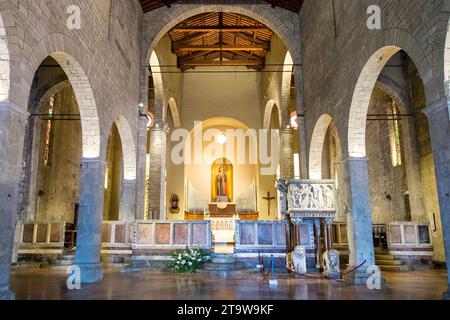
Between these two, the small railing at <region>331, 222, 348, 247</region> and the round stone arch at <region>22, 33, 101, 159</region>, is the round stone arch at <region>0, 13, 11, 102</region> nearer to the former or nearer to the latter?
the round stone arch at <region>22, 33, 101, 159</region>

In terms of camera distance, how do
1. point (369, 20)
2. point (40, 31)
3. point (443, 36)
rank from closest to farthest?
point (443, 36)
point (40, 31)
point (369, 20)

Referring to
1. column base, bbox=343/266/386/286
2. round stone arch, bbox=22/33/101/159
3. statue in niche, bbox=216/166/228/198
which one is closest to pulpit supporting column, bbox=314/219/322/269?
column base, bbox=343/266/386/286

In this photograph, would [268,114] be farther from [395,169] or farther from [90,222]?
[90,222]

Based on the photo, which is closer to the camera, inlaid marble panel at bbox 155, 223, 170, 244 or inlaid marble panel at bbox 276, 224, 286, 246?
inlaid marble panel at bbox 276, 224, 286, 246

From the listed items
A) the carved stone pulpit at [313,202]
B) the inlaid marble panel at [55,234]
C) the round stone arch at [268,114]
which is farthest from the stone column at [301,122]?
the inlaid marble panel at [55,234]

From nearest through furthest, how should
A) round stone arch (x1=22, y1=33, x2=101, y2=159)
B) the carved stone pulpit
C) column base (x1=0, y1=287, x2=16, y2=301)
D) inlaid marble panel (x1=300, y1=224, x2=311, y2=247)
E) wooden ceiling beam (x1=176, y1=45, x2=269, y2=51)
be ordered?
column base (x1=0, y1=287, x2=16, y2=301) → round stone arch (x1=22, y1=33, x2=101, y2=159) → the carved stone pulpit → inlaid marble panel (x1=300, y1=224, x2=311, y2=247) → wooden ceiling beam (x1=176, y1=45, x2=269, y2=51)

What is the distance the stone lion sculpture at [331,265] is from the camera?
8.37 meters

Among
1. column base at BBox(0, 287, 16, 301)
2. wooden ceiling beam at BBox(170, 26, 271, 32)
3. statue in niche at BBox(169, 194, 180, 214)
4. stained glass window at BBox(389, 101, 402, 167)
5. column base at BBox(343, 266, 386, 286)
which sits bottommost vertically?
column base at BBox(343, 266, 386, 286)

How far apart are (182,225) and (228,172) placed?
454 inches

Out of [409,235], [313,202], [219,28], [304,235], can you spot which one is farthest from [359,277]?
[219,28]

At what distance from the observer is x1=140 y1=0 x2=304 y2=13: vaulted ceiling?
13.7m
